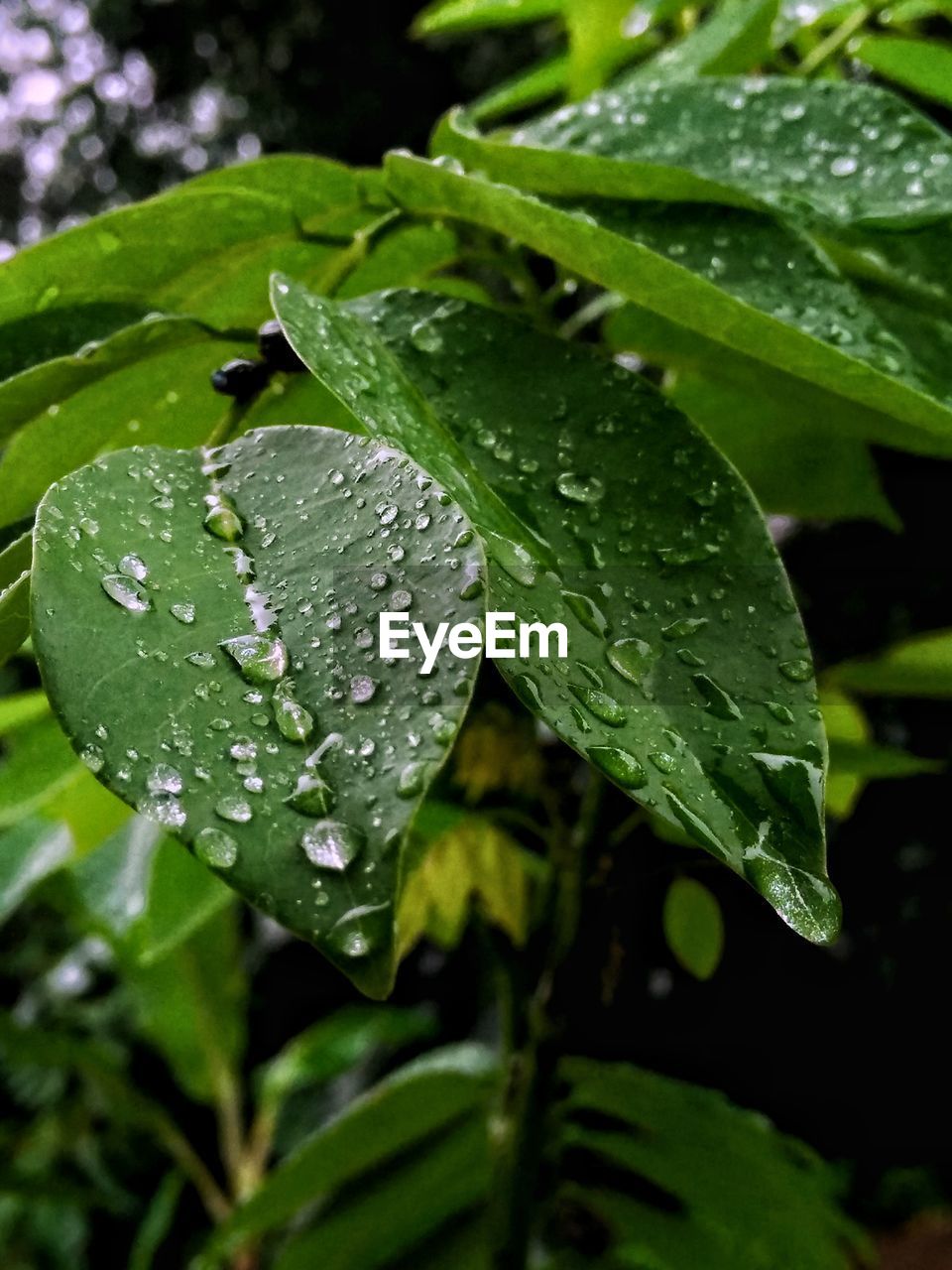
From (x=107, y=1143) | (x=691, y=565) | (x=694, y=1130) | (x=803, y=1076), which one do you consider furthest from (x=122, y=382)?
(x=107, y=1143)

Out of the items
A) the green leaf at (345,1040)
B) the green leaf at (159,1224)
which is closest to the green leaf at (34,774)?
the green leaf at (345,1040)

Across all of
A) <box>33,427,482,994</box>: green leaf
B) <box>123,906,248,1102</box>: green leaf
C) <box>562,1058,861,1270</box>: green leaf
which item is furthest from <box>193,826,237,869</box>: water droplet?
<box>123,906,248,1102</box>: green leaf

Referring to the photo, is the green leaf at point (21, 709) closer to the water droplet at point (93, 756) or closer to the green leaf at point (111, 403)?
the green leaf at point (111, 403)

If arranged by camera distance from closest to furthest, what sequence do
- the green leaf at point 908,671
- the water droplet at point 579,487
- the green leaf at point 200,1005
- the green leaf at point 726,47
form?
the water droplet at point 579,487
the green leaf at point 726,47
the green leaf at point 908,671
the green leaf at point 200,1005

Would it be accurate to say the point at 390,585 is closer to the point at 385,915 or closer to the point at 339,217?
the point at 385,915

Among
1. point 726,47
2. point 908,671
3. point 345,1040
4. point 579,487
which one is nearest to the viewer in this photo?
point 579,487

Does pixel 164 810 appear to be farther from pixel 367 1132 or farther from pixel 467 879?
pixel 367 1132

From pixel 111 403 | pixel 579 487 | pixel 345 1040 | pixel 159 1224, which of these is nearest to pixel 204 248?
pixel 111 403
